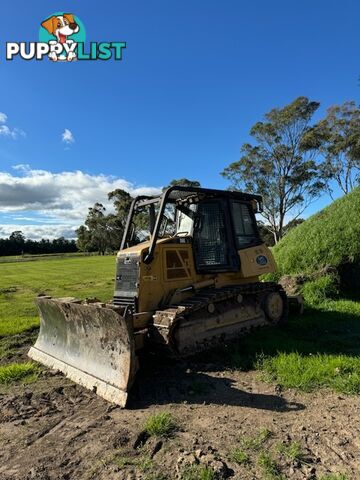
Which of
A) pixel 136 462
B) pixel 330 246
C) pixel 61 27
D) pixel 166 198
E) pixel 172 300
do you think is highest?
pixel 61 27

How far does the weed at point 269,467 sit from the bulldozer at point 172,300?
85.1 inches

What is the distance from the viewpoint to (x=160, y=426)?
468cm

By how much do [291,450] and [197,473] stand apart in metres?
0.95

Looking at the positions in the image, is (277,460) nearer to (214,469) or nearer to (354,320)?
(214,469)

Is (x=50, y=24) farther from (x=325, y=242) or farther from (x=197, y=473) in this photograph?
(x=197, y=473)

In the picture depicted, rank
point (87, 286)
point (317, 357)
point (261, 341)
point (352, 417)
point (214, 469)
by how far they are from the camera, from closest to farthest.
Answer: point (214, 469) → point (352, 417) → point (317, 357) → point (261, 341) → point (87, 286)

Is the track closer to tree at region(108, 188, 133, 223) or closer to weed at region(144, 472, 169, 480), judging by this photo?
weed at region(144, 472, 169, 480)

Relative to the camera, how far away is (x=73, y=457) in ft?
14.0

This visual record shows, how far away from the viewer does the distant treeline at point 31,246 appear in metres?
102

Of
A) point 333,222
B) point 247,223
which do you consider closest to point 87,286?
point 333,222

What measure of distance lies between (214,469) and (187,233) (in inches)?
190

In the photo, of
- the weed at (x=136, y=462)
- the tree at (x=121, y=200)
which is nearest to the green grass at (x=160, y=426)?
the weed at (x=136, y=462)

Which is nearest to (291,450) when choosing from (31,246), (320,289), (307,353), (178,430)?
(178,430)

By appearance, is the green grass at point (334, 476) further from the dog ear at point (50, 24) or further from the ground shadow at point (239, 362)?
the dog ear at point (50, 24)
